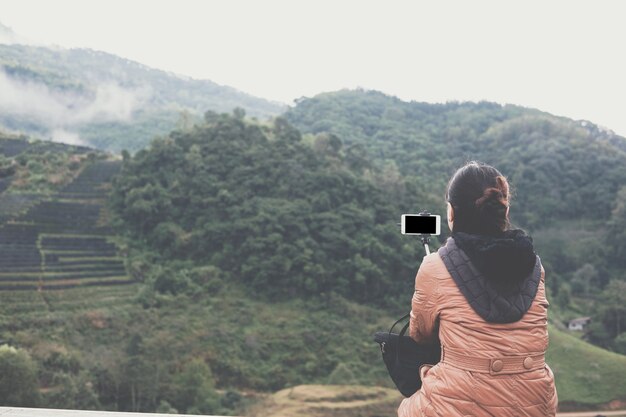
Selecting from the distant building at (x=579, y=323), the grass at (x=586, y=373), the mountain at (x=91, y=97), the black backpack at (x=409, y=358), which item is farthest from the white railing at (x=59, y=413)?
the mountain at (x=91, y=97)

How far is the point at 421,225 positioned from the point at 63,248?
410 inches

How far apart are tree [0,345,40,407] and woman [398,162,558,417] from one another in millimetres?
5713

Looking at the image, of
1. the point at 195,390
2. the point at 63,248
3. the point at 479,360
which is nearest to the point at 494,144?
the point at 63,248

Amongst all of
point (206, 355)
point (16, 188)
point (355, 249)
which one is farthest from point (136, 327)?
point (355, 249)

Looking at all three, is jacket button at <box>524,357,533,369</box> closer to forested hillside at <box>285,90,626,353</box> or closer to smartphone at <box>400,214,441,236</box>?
smartphone at <box>400,214,441,236</box>

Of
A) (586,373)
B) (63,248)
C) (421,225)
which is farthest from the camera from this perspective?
(63,248)

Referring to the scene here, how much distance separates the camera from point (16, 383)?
19.8ft

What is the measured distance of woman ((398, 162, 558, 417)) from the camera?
36.2 inches

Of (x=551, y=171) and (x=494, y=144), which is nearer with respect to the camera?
(x=551, y=171)

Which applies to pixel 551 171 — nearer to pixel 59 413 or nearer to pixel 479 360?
pixel 59 413

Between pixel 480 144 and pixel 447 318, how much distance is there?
19.1m

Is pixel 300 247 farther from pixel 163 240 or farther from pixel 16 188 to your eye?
pixel 16 188

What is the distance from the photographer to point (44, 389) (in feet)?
24.1

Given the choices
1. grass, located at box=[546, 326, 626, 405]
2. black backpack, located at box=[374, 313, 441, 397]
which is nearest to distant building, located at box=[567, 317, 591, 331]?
grass, located at box=[546, 326, 626, 405]
